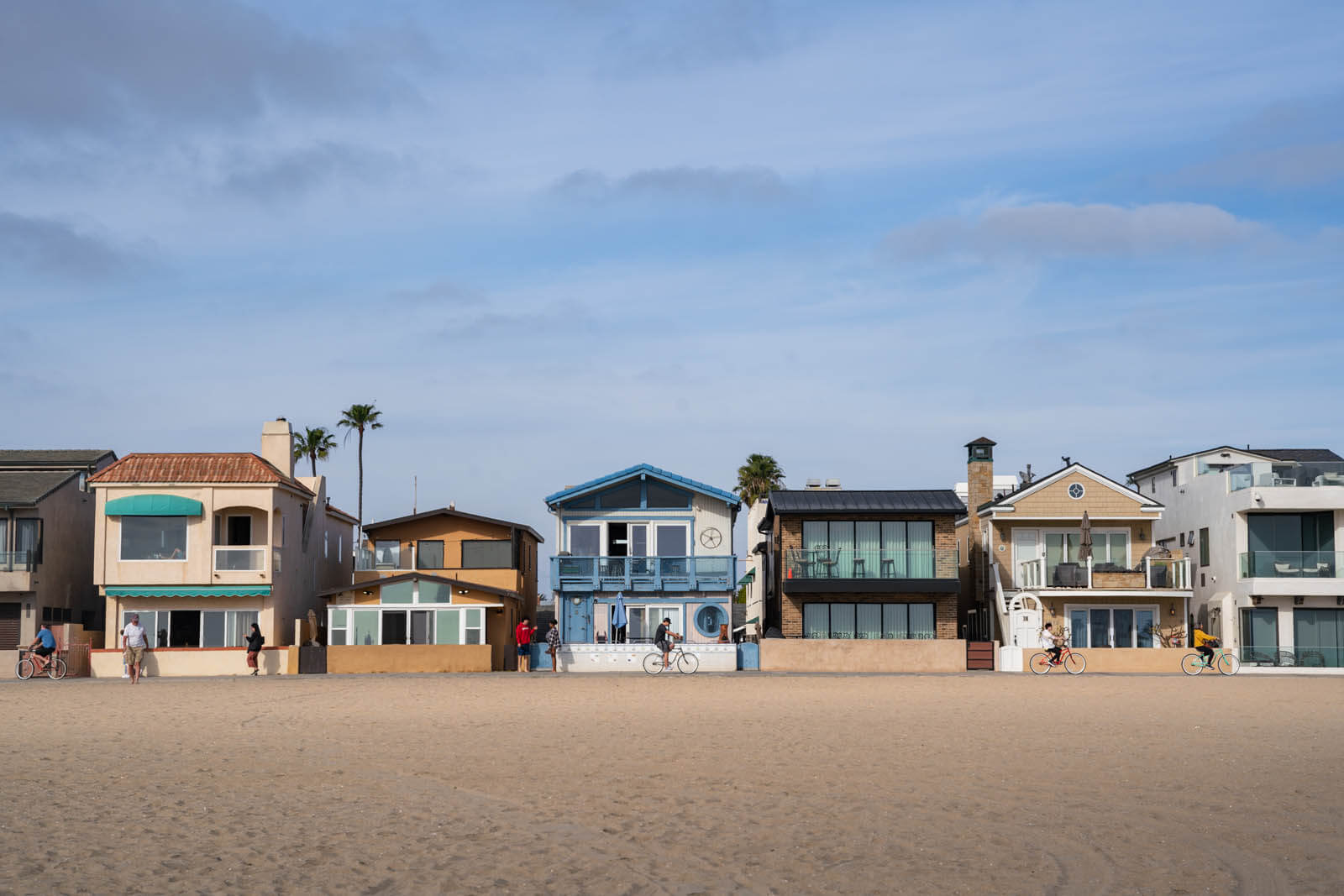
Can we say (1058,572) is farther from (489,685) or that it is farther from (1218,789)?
(1218,789)

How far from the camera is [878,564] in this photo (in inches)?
1810

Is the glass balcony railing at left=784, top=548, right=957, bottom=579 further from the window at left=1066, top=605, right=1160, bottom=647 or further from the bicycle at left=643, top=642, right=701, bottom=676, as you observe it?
the bicycle at left=643, top=642, right=701, bottom=676

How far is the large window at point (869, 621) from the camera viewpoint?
1810 inches

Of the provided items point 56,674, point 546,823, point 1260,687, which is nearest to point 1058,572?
point 1260,687

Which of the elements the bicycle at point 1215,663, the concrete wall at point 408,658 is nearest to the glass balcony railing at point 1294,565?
the bicycle at point 1215,663

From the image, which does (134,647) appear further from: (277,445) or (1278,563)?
(1278,563)

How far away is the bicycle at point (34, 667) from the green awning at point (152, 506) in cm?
524

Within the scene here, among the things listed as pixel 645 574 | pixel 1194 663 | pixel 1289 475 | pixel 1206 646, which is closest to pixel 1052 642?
pixel 1194 663

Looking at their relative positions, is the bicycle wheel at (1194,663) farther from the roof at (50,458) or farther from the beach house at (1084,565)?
the roof at (50,458)

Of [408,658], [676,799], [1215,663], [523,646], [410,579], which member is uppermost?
[410,579]

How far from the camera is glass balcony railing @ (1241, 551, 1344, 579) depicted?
1758 inches

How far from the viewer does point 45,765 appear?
51.9 ft

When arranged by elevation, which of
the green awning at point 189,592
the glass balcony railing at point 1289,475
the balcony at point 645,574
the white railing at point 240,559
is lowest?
the green awning at point 189,592

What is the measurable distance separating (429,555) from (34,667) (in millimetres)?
13131
